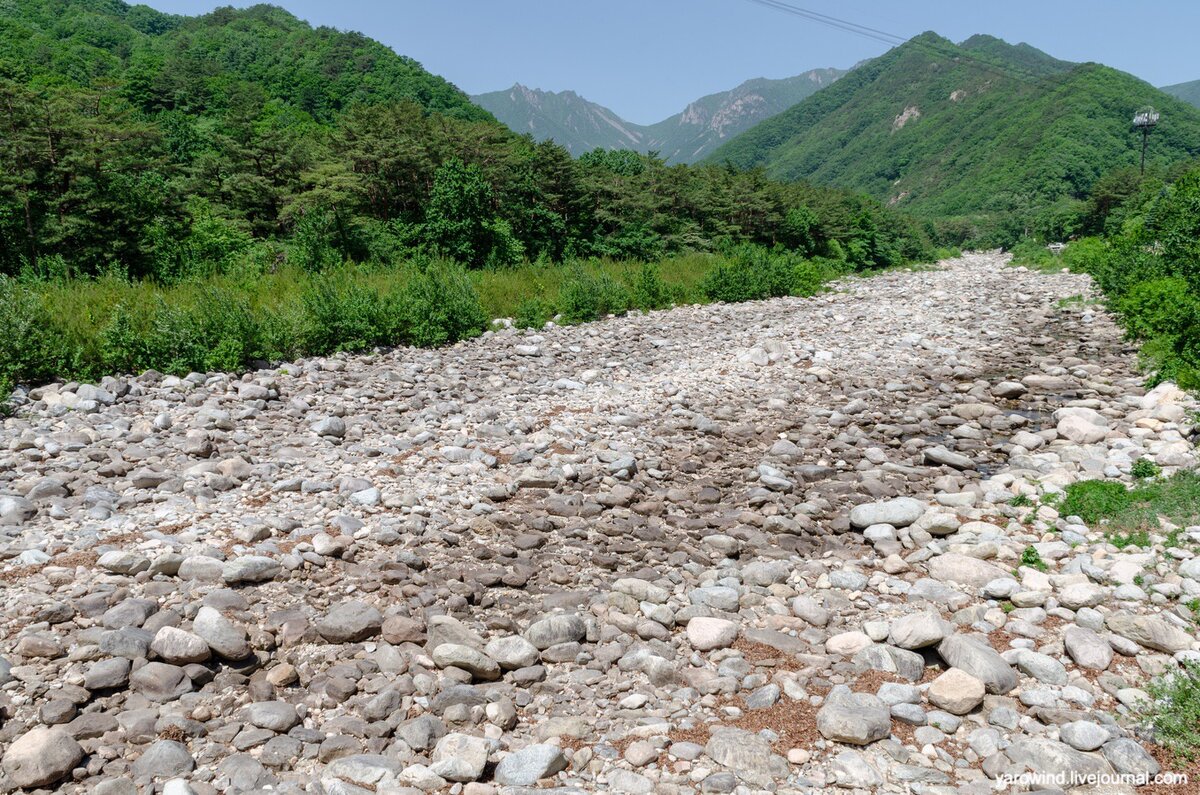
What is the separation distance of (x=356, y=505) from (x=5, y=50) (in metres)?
49.3

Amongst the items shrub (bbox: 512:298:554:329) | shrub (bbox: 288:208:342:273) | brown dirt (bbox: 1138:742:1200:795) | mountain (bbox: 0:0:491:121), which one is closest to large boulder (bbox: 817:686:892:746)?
brown dirt (bbox: 1138:742:1200:795)

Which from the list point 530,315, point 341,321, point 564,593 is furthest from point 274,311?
point 564,593

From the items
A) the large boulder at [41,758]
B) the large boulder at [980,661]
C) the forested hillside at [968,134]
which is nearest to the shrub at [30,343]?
the large boulder at [41,758]

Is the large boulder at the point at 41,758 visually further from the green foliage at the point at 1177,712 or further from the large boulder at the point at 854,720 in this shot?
the green foliage at the point at 1177,712

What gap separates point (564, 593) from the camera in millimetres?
4645

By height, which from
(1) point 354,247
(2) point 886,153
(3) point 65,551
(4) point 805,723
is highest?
(2) point 886,153

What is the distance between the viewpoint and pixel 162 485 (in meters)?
5.54

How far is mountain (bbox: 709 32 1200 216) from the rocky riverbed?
4567 cm

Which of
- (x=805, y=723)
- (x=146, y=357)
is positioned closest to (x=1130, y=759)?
(x=805, y=723)

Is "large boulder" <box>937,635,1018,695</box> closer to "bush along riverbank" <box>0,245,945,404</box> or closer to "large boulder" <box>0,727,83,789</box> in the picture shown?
"large boulder" <box>0,727,83,789</box>

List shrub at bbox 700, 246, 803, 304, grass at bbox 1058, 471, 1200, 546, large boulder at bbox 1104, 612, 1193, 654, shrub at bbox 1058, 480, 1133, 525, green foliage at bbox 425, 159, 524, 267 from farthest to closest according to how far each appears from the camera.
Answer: shrub at bbox 700, 246, 803, 304 → green foliage at bbox 425, 159, 524, 267 → shrub at bbox 1058, 480, 1133, 525 → grass at bbox 1058, 471, 1200, 546 → large boulder at bbox 1104, 612, 1193, 654

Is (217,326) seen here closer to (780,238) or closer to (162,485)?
(162,485)

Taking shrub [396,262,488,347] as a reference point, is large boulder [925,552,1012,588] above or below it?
below

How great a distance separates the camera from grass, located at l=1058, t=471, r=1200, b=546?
4.96m
